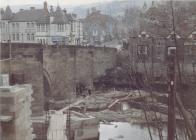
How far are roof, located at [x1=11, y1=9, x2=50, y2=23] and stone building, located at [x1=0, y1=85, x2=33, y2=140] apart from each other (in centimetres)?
3106

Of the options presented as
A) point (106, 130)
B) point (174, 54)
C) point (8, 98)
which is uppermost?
point (174, 54)

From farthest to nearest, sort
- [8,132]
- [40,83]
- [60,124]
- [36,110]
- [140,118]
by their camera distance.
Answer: [140,118] < [40,83] < [36,110] < [60,124] < [8,132]

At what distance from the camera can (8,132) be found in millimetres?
4531

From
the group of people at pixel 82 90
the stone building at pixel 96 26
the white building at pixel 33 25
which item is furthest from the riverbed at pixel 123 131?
the stone building at pixel 96 26

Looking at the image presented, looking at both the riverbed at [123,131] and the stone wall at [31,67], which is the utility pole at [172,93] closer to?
the riverbed at [123,131]

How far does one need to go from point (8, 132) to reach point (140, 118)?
1640cm

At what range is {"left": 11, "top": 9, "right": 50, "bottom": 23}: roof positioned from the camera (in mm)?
35438

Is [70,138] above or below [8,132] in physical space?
below

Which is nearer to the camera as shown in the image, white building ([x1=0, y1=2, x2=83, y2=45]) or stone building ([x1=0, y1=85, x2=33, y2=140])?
stone building ([x1=0, y1=85, x2=33, y2=140])

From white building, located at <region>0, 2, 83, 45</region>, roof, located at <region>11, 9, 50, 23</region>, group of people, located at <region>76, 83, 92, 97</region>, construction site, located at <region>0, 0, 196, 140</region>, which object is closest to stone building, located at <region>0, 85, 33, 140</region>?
construction site, located at <region>0, 0, 196, 140</region>

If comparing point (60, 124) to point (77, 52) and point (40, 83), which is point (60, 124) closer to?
point (40, 83)

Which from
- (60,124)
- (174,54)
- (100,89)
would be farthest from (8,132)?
(100,89)

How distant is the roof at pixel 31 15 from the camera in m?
35.4

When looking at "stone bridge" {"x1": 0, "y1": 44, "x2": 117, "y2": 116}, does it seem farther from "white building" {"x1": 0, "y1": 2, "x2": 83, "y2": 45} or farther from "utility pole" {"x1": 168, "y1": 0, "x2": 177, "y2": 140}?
"utility pole" {"x1": 168, "y1": 0, "x2": 177, "y2": 140}
